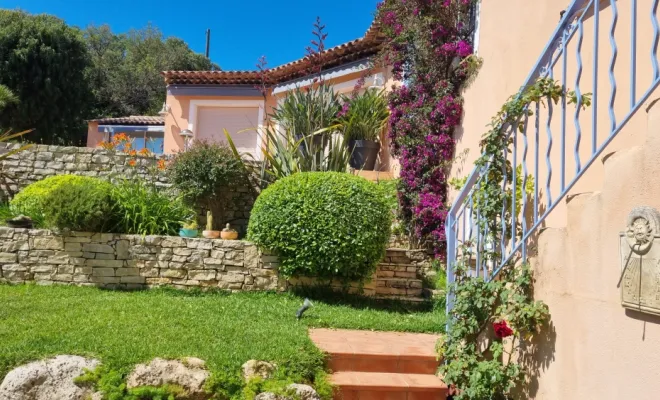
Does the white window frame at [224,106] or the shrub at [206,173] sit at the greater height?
the white window frame at [224,106]

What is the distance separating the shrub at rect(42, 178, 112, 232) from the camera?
6.59m

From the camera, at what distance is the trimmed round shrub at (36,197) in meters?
7.40

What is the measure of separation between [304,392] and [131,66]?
25.1 meters

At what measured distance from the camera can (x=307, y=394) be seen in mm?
3777

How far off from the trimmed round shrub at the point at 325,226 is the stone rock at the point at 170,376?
276 cm

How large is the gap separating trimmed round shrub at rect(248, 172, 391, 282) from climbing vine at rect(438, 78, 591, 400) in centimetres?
238

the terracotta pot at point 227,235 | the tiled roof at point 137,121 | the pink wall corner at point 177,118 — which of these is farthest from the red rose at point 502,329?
the tiled roof at point 137,121

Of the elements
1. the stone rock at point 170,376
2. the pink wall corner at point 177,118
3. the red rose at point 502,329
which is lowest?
the stone rock at point 170,376

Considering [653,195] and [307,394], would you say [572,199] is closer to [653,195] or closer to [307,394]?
[653,195]

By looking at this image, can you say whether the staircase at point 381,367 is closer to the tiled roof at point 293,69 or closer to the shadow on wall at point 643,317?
the shadow on wall at point 643,317

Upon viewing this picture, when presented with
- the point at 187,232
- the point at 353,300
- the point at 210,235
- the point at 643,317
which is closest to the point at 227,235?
the point at 210,235

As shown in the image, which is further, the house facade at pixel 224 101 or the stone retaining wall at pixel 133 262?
the house facade at pixel 224 101

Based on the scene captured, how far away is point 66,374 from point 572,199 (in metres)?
3.76

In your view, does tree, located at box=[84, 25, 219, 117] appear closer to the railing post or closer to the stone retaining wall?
the stone retaining wall
